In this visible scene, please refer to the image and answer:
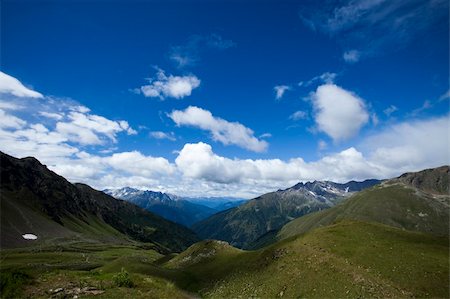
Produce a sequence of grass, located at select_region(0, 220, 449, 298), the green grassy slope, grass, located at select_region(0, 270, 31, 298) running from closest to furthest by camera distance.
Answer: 1. grass, located at select_region(0, 270, 31, 298)
2. grass, located at select_region(0, 220, 449, 298)
3. the green grassy slope

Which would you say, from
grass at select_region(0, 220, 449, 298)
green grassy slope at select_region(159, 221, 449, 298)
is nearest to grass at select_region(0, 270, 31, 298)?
→ grass at select_region(0, 220, 449, 298)

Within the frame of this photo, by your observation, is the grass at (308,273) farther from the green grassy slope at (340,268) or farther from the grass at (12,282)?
the grass at (12,282)

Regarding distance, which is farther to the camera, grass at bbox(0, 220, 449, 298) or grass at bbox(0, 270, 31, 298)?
grass at bbox(0, 220, 449, 298)

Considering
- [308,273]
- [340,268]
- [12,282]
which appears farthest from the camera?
[308,273]

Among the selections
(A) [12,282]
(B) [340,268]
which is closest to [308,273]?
(B) [340,268]

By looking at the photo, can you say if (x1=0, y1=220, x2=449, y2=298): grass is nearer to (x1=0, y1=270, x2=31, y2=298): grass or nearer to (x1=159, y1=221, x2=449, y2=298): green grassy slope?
(x1=159, y1=221, x2=449, y2=298): green grassy slope

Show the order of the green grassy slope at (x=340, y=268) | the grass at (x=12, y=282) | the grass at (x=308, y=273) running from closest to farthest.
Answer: the grass at (x=12, y=282) → the grass at (x=308, y=273) → the green grassy slope at (x=340, y=268)

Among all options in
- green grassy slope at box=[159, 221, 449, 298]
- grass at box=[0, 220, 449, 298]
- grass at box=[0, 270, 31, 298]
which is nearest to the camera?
grass at box=[0, 270, 31, 298]

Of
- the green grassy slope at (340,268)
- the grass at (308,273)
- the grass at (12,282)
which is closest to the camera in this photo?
the grass at (12,282)

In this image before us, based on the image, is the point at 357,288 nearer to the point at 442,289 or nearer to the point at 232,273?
the point at 442,289

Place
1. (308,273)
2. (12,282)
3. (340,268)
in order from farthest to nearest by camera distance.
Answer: (308,273) < (340,268) < (12,282)

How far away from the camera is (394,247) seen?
54.4 metres

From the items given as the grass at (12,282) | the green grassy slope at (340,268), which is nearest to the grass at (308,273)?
the green grassy slope at (340,268)

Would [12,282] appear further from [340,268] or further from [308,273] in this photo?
[340,268]
